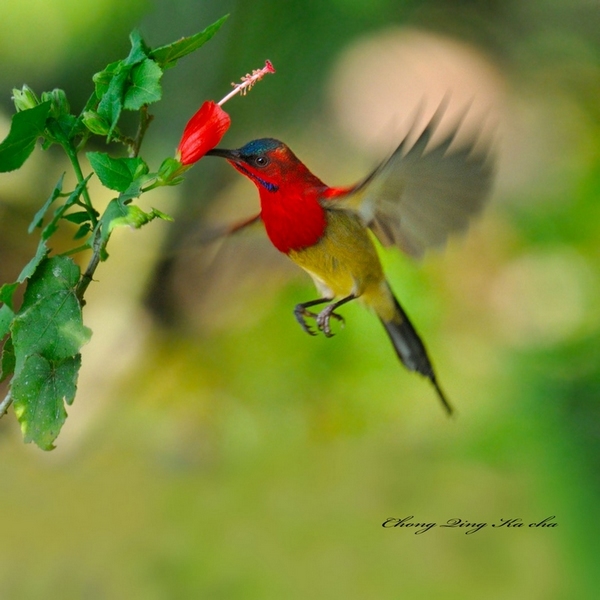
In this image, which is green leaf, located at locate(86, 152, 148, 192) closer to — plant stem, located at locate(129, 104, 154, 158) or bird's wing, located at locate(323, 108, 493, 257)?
plant stem, located at locate(129, 104, 154, 158)

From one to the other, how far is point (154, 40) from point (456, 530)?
5.90ft

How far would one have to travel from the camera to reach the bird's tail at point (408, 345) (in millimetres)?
1099

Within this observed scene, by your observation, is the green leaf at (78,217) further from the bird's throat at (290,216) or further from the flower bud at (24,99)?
the bird's throat at (290,216)

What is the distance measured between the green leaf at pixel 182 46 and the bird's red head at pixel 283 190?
173 mm

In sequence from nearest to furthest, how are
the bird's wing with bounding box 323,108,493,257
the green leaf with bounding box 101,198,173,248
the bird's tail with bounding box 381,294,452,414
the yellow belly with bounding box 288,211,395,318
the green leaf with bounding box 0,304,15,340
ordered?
the green leaf with bounding box 101,198,173,248
the green leaf with bounding box 0,304,15,340
the bird's wing with bounding box 323,108,493,257
the yellow belly with bounding box 288,211,395,318
the bird's tail with bounding box 381,294,452,414

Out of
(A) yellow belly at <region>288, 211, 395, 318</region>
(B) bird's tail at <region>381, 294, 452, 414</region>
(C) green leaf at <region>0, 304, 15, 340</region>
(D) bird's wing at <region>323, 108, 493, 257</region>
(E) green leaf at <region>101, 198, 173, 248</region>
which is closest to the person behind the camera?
(E) green leaf at <region>101, 198, 173, 248</region>

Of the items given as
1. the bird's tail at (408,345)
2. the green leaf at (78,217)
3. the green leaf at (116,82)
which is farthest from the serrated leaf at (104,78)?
the bird's tail at (408,345)

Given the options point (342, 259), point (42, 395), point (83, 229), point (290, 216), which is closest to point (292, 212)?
point (290, 216)

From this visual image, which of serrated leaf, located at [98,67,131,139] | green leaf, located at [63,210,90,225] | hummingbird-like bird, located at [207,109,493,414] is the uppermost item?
serrated leaf, located at [98,67,131,139]

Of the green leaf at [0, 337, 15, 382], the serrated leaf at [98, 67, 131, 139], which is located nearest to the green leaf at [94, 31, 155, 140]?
the serrated leaf at [98, 67, 131, 139]

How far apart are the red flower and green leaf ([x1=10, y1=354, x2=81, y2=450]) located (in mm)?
212

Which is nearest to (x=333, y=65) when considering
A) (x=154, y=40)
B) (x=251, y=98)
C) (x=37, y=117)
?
(x=251, y=98)

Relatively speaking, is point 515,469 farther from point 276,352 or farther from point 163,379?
point 163,379

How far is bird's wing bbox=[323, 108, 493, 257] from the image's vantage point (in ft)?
2.72
